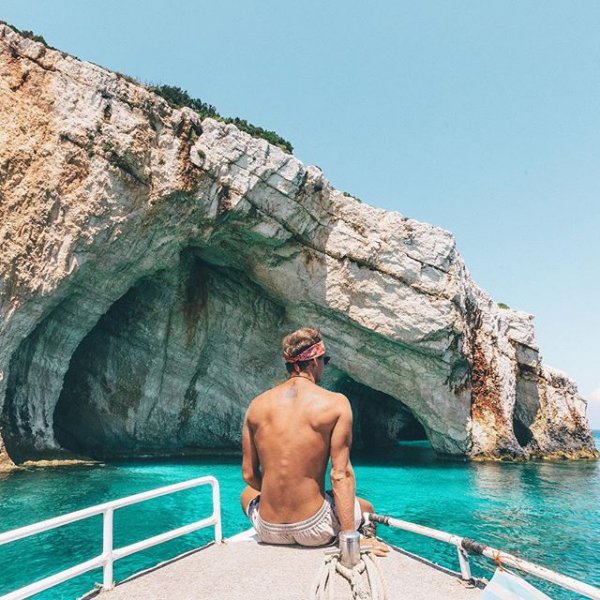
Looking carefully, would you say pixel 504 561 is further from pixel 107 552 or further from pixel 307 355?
pixel 107 552

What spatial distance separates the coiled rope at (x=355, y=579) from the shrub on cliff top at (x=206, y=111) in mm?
19411

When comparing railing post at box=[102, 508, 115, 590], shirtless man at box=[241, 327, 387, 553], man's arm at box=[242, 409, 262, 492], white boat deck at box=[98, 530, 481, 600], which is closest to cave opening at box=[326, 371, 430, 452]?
man's arm at box=[242, 409, 262, 492]

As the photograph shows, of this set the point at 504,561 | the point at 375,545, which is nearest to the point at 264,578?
the point at 375,545

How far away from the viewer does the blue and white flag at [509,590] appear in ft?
7.61

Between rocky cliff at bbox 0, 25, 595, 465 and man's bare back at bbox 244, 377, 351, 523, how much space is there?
15.5 metres

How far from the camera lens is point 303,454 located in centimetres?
355

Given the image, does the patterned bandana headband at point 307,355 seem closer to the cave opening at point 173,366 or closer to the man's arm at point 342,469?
the man's arm at point 342,469

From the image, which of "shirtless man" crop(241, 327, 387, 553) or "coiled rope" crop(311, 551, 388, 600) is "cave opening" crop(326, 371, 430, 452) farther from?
"coiled rope" crop(311, 551, 388, 600)

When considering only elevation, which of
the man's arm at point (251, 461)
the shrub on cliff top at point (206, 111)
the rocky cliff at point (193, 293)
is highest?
the shrub on cliff top at point (206, 111)

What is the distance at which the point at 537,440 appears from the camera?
27.0 meters

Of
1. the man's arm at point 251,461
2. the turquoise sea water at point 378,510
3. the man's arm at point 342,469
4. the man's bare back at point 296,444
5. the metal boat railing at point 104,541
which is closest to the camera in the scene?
the metal boat railing at point 104,541

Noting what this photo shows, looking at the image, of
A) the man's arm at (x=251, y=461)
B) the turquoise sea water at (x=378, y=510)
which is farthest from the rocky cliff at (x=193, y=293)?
the man's arm at (x=251, y=461)

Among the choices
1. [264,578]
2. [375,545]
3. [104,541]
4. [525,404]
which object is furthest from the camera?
[525,404]

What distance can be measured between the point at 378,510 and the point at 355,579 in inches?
383
